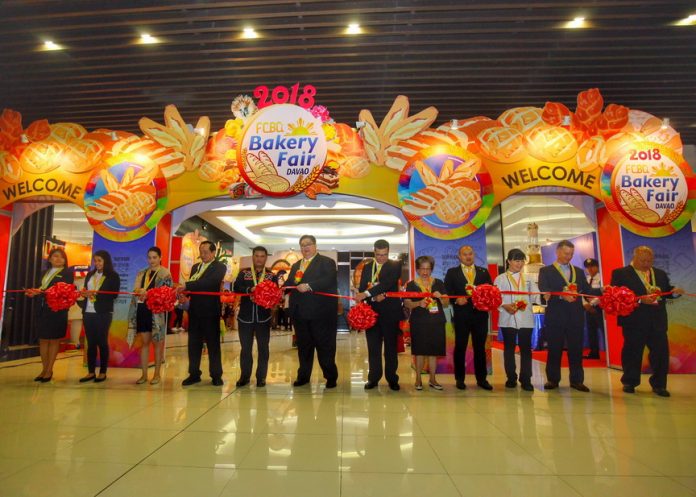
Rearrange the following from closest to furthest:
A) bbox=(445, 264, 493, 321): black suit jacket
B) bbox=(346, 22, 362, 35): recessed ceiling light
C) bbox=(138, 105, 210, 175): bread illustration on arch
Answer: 1. bbox=(445, 264, 493, 321): black suit jacket
2. bbox=(346, 22, 362, 35): recessed ceiling light
3. bbox=(138, 105, 210, 175): bread illustration on arch

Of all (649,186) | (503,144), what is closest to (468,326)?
(503,144)

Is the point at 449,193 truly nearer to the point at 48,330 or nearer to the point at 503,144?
the point at 503,144

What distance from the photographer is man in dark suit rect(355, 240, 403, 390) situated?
15.3 feet

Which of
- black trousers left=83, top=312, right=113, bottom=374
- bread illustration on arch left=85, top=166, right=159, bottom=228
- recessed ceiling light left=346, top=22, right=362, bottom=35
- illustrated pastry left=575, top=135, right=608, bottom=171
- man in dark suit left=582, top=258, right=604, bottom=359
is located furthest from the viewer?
man in dark suit left=582, top=258, right=604, bottom=359

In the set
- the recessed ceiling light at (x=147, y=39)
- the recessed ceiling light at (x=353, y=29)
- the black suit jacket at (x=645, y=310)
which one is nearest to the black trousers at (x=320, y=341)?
the black suit jacket at (x=645, y=310)

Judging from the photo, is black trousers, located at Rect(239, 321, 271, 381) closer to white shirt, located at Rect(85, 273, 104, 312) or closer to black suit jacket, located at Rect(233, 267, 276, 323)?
black suit jacket, located at Rect(233, 267, 276, 323)

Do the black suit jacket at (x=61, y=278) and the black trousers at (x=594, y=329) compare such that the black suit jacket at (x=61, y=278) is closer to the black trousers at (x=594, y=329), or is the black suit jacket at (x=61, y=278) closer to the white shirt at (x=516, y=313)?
the white shirt at (x=516, y=313)

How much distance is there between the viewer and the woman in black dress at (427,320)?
463 centimetres

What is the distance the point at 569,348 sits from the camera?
4.89 metres

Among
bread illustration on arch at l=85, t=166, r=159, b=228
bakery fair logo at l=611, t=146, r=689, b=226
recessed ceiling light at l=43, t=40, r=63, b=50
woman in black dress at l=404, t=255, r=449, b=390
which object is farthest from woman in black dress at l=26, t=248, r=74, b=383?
bakery fair logo at l=611, t=146, r=689, b=226

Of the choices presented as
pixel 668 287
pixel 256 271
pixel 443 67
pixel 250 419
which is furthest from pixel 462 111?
pixel 250 419

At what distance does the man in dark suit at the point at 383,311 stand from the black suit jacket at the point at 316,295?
363mm

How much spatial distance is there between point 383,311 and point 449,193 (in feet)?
7.23

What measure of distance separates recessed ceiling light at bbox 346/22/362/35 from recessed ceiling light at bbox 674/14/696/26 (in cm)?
404
